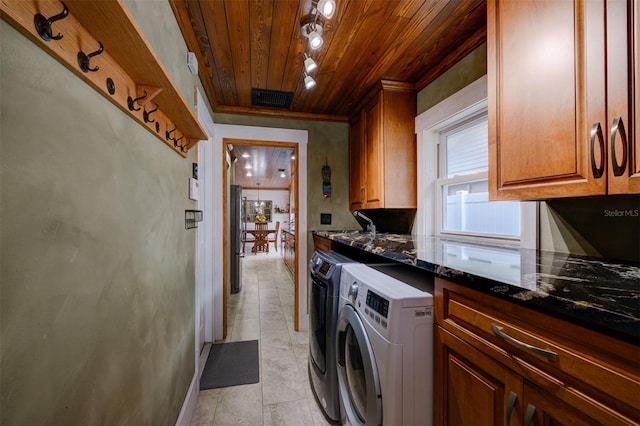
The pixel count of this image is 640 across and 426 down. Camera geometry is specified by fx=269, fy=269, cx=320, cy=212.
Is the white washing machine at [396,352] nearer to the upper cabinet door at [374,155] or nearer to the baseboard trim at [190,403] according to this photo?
the baseboard trim at [190,403]

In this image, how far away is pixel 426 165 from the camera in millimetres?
2117

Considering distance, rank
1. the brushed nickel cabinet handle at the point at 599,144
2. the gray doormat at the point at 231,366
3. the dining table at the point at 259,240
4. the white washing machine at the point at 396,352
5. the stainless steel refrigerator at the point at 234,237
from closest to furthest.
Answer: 1. the brushed nickel cabinet handle at the point at 599,144
2. the white washing machine at the point at 396,352
3. the gray doormat at the point at 231,366
4. the stainless steel refrigerator at the point at 234,237
5. the dining table at the point at 259,240

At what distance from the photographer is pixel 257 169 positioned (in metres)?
6.80

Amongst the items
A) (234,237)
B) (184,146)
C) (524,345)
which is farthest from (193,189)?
(234,237)

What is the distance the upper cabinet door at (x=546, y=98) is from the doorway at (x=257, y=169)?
1.96 metres

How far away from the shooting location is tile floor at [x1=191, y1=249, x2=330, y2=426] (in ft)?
5.26

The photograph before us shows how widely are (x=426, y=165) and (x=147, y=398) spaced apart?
2.14 meters

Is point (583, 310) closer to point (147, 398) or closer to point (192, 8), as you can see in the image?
point (147, 398)

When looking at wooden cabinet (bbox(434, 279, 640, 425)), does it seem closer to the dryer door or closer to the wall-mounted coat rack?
the dryer door

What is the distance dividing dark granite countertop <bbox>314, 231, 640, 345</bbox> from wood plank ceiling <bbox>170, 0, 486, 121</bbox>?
1268mm

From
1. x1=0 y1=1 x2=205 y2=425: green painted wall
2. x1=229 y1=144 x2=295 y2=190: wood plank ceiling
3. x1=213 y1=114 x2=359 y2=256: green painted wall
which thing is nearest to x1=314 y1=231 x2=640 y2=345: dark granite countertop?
x1=0 y1=1 x2=205 y2=425: green painted wall

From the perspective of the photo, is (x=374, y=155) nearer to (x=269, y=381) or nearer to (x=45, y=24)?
(x=269, y=381)

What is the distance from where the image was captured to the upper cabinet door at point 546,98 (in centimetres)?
86

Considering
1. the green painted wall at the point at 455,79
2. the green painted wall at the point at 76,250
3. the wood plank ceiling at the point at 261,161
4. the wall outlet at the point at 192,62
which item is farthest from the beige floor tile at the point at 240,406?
the wood plank ceiling at the point at 261,161
